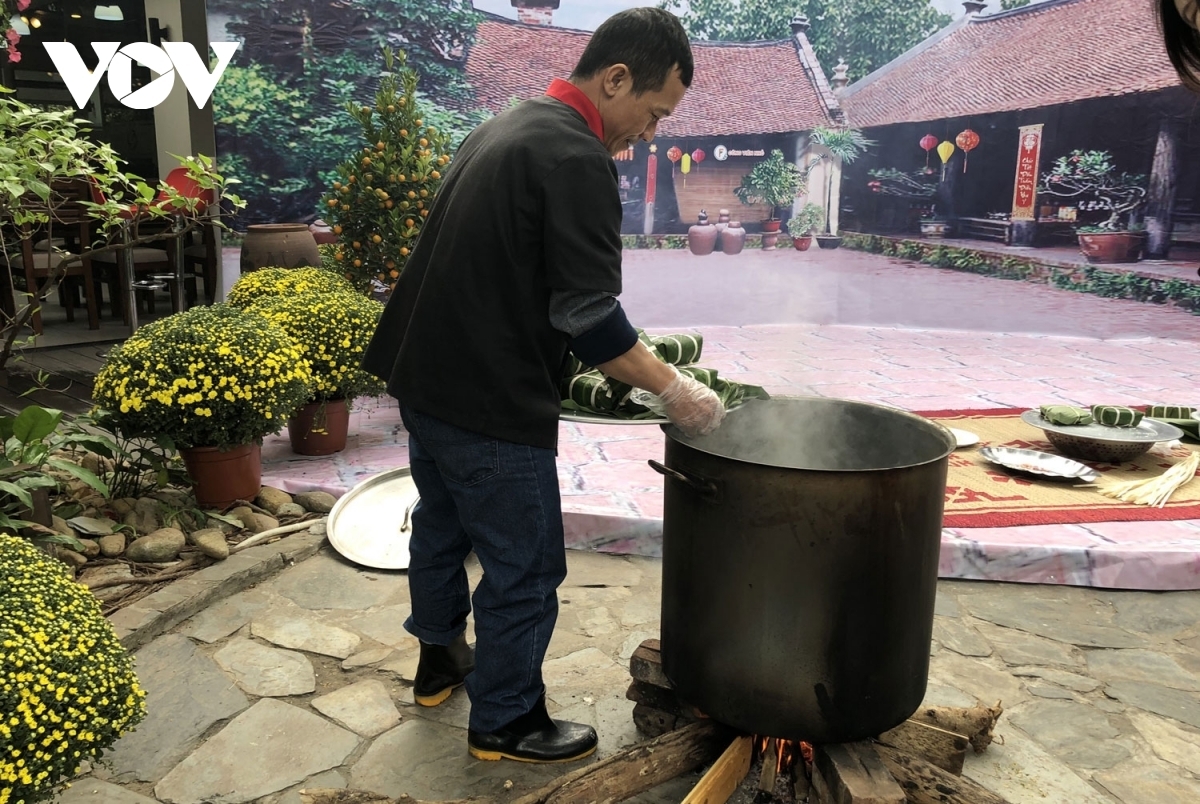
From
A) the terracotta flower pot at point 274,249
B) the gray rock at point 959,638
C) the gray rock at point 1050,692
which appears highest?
the terracotta flower pot at point 274,249

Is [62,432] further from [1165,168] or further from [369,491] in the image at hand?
[1165,168]

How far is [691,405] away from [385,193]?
13.3ft

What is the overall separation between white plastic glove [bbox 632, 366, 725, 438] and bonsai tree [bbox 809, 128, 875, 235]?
8.42 m

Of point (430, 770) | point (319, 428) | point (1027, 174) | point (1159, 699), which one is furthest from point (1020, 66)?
point (430, 770)

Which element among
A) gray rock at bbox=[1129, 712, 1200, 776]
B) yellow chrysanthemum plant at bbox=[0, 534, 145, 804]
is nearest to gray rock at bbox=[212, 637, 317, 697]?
yellow chrysanthemum plant at bbox=[0, 534, 145, 804]

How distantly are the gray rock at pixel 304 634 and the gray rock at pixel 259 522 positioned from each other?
2.40ft

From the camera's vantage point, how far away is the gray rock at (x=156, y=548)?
360 centimetres

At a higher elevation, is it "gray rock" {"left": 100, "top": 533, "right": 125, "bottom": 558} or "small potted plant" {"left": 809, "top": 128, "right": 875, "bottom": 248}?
"small potted plant" {"left": 809, "top": 128, "right": 875, "bottom": 248}

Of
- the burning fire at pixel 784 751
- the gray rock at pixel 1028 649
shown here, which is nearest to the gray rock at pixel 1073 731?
the gray rock at pixel 1028 649

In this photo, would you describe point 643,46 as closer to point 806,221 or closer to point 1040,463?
point 1040,463

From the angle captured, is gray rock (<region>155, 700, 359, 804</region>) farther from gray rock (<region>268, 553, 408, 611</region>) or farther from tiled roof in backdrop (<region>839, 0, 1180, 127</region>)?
tiled roof in backdrop (<region>839, 0, 1180, 127</region>)

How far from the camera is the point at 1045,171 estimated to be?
9406 mm

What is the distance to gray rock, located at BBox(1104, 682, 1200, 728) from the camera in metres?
2.81

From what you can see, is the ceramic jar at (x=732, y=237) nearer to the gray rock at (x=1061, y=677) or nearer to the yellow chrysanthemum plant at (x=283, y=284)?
the yellow chrysanthemum plant at (x=283, y=284)
